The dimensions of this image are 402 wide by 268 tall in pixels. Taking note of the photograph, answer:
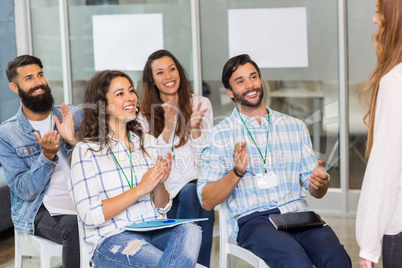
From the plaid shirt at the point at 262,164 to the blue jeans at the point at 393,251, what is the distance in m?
1.08

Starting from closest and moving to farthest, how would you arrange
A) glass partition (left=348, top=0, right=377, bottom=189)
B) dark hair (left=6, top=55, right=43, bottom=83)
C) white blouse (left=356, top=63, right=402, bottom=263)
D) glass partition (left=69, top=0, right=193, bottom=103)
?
white blouse (left=356, top=63, right=402, bottom=263)
dark hair (left=6, top=55, right=43, bottom=83)
glass partition (left=348, top=0, right=377, bottom=189)
glass partition (left=69, top=0, right=193, bottom=103)

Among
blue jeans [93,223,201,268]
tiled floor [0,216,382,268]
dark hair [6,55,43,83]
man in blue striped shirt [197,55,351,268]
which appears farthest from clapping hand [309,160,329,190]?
dark hair [6,55,43,83]

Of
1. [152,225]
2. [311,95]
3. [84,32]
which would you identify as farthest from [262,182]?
[84,32]

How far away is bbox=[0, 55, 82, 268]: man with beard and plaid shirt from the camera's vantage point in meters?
2.95

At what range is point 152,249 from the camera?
2.40 m

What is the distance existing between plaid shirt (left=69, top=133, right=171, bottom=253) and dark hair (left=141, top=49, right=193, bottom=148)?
2.79ft

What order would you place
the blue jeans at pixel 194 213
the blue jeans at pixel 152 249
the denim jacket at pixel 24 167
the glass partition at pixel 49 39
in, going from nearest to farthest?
the blue jeans at pixel 152 249 → the denim jacket at pixel 24 167 → the blue jeans at pixel 194 213 → the glass partition at pixel 49 39

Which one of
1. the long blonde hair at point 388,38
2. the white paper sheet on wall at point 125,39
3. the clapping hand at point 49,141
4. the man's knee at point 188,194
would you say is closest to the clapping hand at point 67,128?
the clapping hand at point 49,141

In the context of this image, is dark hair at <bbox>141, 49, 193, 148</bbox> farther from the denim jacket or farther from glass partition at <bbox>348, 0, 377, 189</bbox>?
glass partition at <bbox>348, 0, 377, 189</bbox>

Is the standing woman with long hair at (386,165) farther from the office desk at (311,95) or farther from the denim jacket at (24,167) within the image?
the office desk at (311,95)

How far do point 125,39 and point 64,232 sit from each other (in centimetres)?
266

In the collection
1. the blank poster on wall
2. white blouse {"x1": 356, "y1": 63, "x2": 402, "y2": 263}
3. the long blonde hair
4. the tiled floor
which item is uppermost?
the blank poster on wall

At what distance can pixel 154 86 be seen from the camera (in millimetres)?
3738

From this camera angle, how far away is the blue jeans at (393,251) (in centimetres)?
162
